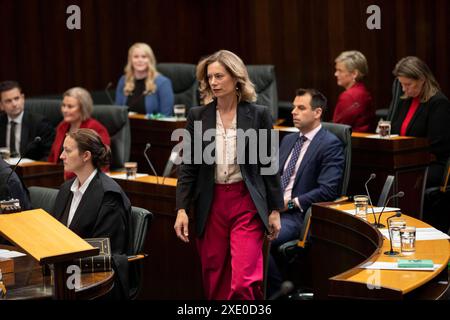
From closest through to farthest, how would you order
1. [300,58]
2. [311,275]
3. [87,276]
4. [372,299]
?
[372,299]
[87,276]
[311,275]
[300,58]

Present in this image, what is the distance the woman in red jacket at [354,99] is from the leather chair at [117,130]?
5.13 feet

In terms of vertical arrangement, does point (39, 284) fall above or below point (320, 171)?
below

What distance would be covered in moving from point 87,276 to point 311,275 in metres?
2.14

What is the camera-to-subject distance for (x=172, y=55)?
33.0 ft

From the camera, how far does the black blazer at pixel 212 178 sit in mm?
4602

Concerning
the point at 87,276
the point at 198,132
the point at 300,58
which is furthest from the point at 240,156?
the point at 300,58

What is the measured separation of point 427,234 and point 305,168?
1.45 metres

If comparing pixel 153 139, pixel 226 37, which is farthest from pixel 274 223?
pixel 226 37

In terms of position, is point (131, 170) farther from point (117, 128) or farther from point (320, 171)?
point (320, 171)

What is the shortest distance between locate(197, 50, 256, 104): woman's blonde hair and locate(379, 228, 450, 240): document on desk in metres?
0.92

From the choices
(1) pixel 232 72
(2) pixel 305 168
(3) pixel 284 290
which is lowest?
(3) pixel 284 290

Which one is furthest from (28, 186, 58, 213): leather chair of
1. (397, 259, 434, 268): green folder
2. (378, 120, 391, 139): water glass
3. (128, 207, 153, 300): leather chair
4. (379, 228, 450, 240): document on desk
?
(378, 120, 391, 139): water glass

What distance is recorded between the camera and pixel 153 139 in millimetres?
7891
